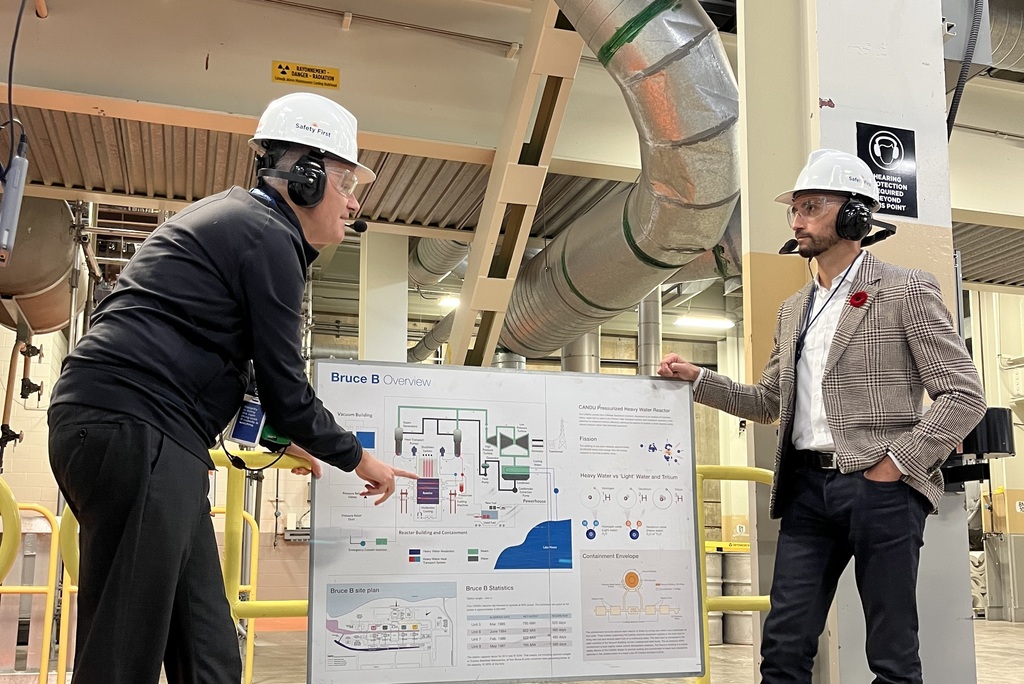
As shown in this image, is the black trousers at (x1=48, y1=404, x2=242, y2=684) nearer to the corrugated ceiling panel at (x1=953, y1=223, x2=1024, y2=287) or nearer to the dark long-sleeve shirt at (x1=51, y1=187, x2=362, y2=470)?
the dark long-sleeve shirt at (x1=51, y1=187, x2=362, y2=470)

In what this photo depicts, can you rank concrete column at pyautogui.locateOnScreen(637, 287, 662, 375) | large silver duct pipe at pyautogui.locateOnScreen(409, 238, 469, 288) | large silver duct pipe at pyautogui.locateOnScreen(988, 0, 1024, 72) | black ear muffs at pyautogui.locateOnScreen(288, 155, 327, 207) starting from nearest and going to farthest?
black ear muffs at pyautogui.locateOnScreen(288, 155, 327, 207)
large silver duct pipe at pyautogui.locateOnScreen(988, 0, 1024, 72)
large silver duct pipe at pyautogui.locateOnScreen(409, 238, 469, 288)
concrete column at pyautogui.locateOnScreen(637, 287, 662, 375)

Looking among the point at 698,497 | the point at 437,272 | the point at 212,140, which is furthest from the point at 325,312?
the point at 698,497

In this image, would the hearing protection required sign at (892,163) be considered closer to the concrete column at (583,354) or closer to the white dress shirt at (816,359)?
the white dress shirt at (816,359)

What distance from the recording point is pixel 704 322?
547 inches

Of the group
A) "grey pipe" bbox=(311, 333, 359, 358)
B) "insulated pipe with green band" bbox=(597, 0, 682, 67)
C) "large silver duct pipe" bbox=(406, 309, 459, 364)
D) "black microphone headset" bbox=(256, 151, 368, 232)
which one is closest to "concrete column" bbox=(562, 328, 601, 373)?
"large silver duct pipe" bbox=(406, 309, 459, 364)

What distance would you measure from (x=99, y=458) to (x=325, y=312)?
12.7 m

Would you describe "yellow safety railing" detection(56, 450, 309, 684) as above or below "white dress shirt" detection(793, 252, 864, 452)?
below

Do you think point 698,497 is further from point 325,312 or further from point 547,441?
point 325,312

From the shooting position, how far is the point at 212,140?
5957mm

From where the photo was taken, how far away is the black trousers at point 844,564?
7.78 ft

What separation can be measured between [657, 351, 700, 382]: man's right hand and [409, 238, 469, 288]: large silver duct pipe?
538 centimetres

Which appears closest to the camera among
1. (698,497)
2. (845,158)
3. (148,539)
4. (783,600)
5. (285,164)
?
(148,539)

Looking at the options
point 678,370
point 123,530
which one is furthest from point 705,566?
point 123,530

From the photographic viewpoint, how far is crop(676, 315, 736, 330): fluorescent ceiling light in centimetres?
1357
